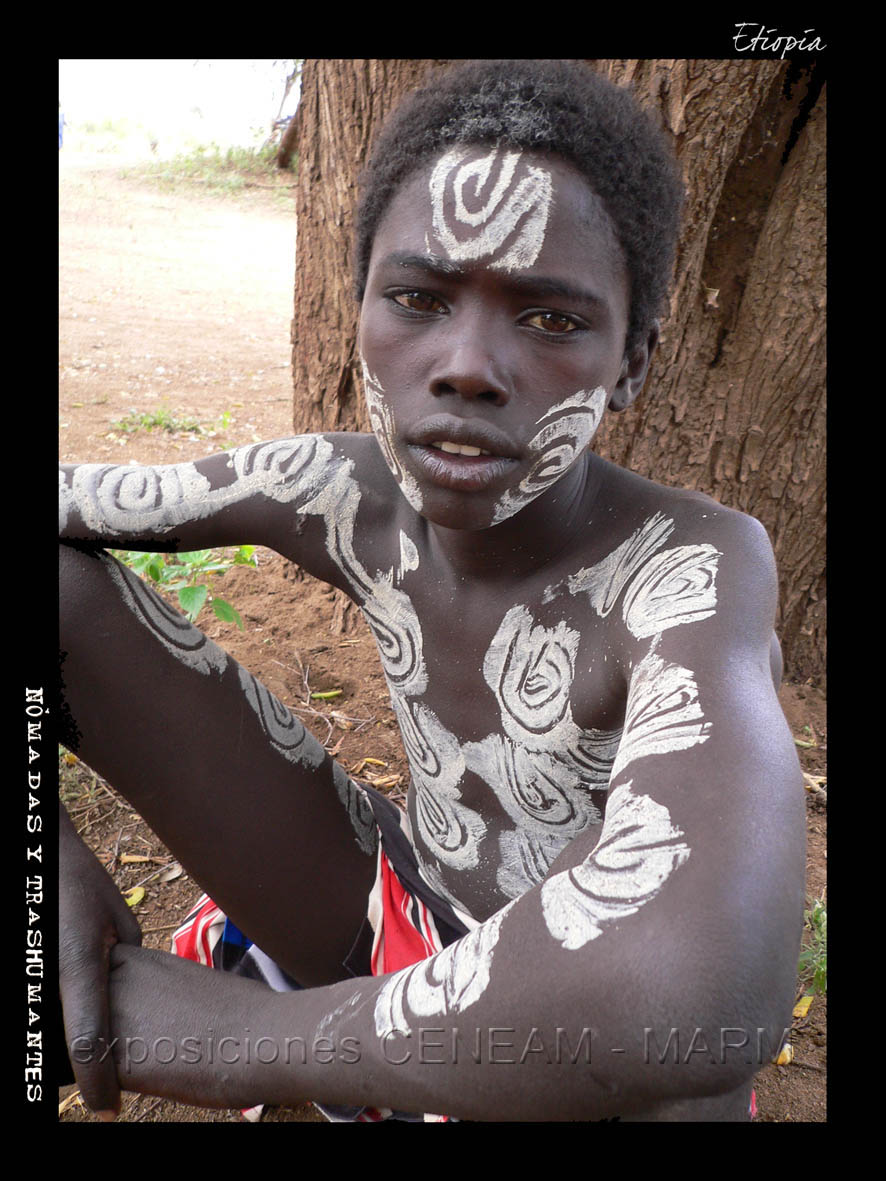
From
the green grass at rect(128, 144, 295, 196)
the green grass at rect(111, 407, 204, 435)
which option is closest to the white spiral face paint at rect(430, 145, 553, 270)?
the green grass at rect(111, 407, 204, 435)

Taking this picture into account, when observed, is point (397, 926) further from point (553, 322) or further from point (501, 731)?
point (553, 322)

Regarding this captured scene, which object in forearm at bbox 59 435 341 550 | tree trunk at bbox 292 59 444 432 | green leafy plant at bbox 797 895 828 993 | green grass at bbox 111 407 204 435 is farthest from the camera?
green grass at bbox 111 407 204 435

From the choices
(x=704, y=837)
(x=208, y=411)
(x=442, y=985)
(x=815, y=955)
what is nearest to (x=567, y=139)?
(x=704, y=837)

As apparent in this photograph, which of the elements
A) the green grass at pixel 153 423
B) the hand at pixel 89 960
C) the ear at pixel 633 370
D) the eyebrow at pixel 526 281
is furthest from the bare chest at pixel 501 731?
the green grass at pixel 153 423

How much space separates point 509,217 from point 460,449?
1.13 ft

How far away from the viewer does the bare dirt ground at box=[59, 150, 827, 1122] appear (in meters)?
2.39

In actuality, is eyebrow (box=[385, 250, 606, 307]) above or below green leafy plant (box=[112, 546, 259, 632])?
above

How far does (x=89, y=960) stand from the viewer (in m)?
1.43

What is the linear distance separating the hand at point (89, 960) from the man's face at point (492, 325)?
2.72 ft

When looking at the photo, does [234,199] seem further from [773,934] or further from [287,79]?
[773,934]

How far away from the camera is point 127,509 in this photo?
182 centimetres

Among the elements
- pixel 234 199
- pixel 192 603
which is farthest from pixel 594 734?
pixel 234 199

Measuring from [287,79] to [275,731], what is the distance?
8605mm

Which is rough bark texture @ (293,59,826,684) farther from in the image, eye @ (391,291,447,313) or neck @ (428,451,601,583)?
eye @ (391,291,447,313)
